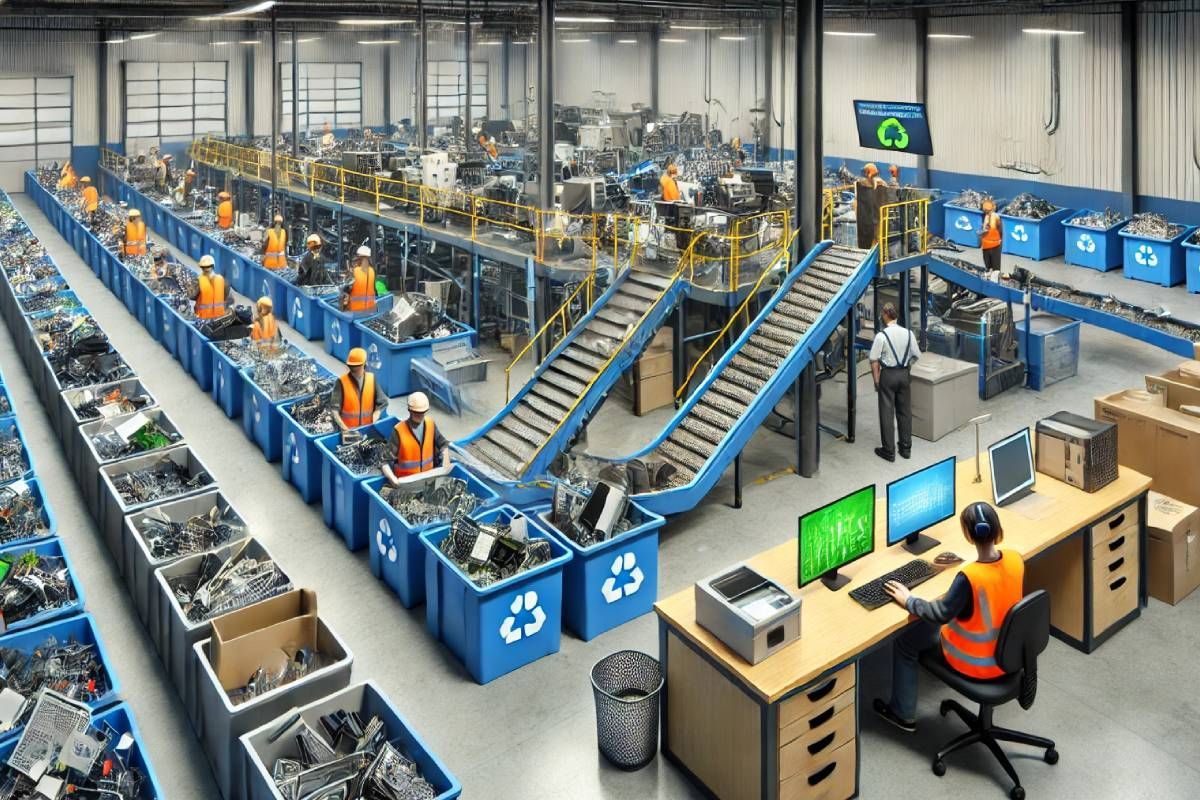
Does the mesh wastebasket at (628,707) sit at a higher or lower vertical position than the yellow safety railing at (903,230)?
lower

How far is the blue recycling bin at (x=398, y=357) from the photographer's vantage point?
13609 mm

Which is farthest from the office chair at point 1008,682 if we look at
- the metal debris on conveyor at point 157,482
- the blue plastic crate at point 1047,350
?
the blue plastic crate at point 1047,350

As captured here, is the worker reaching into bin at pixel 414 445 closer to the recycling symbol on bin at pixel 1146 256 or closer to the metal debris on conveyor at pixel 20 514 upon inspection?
the metal debris on conveyor at pixel 20 514

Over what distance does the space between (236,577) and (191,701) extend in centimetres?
86

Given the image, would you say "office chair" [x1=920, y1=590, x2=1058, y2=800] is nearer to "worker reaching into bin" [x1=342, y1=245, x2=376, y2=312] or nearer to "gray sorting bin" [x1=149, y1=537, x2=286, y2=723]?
"gray sorting bin" [x1=149, y1=537, x2=286, y2=723]

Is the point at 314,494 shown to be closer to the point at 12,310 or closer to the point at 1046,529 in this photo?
the point at 1046,529

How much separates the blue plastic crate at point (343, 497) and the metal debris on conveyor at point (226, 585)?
160cm

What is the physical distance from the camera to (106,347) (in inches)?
498

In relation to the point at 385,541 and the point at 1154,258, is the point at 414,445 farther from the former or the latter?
the point at 1154,258

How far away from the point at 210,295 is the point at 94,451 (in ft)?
19.5

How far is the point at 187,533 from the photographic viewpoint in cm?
790

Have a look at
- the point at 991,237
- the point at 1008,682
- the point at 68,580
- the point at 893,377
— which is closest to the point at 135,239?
the point at 68,580

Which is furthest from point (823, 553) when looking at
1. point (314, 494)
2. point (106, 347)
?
point (106, 347)

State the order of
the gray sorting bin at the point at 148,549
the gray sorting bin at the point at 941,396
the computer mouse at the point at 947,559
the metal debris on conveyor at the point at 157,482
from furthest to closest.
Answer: the gray sorting bin at the point at 941,396, the metal debris on conveyor at the point at 157,482, the gray sorting bin at the point at 148,549, the computer mouse at the point at 947,559
